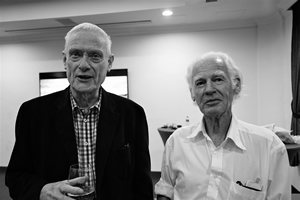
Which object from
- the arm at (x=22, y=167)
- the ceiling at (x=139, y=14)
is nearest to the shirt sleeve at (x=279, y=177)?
the arm at (x=22, y=167)

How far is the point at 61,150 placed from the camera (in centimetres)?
123

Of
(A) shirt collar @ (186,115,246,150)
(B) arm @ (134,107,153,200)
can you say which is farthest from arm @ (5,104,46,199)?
(A) shirt collar @ (186,115,246,150)

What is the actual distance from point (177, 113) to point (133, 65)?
142 cm

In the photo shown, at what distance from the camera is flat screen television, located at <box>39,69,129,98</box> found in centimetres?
507

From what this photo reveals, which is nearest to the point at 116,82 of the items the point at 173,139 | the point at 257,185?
the point at 173,139

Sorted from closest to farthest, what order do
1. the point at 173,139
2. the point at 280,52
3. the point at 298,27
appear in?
1. the point at 173,139
2. the point at 298,27
3. the point at 280,52

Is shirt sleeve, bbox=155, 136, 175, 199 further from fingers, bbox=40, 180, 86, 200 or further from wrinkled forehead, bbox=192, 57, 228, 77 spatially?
fingers, bbox=40, 180, 86, 200

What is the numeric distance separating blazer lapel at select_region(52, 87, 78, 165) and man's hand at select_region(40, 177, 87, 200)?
162 millimetres

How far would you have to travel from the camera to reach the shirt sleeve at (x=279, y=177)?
121cm

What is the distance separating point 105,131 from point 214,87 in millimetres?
655

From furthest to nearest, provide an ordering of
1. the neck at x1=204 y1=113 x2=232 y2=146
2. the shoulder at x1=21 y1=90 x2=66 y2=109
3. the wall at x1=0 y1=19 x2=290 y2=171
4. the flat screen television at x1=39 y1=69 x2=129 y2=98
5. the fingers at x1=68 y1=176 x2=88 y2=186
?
1. the flat screen television at x1=39 y1=69 x2=129 y2=98
2. the wall at x1=0 y1=19 x2=290 y2=171
3. the neck at x1=204 y1=113 x2=232 y2=146
4. the shoulder at x1=21 y1=90 x2=66 y2=109
5. the fingers at x1=68 y1=176 x2=88 y2=186

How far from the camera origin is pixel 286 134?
2.76 m

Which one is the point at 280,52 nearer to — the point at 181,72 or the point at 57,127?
the point at 181,72

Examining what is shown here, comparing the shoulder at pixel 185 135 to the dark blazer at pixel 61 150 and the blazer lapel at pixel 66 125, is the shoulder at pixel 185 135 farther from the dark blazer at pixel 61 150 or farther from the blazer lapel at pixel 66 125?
the blazer lapel at pixel 66 125
